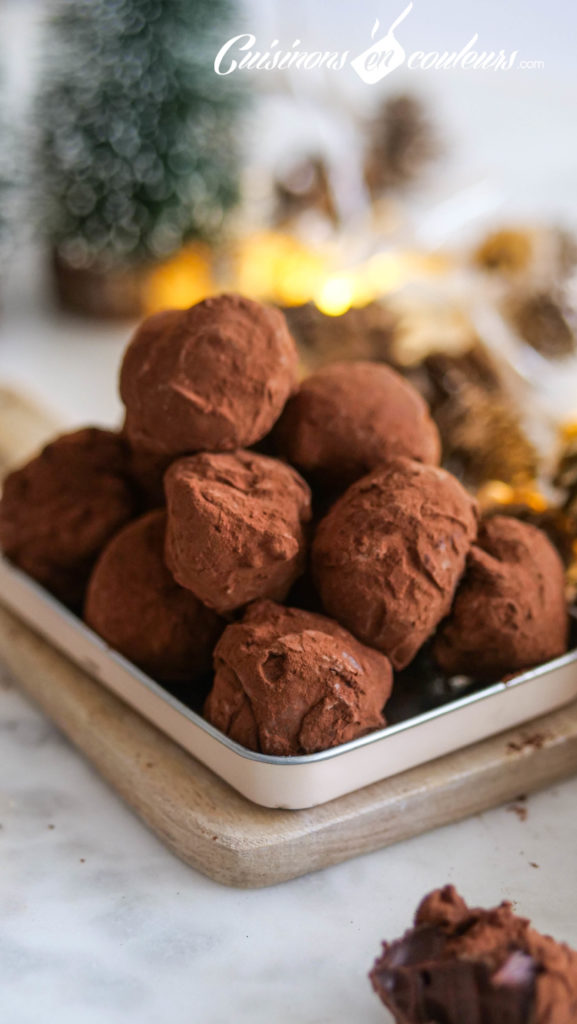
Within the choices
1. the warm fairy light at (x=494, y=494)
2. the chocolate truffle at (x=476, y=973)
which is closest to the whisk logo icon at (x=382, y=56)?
the warm fairy light at (x=494, y=494)

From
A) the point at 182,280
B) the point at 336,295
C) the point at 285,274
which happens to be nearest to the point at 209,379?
the point at 336,295

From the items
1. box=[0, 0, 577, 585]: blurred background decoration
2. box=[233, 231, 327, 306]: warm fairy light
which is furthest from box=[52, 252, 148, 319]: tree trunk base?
box=[233, 231, 327, 306]: warm fairy light

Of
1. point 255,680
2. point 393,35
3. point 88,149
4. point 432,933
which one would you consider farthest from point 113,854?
point 88,149

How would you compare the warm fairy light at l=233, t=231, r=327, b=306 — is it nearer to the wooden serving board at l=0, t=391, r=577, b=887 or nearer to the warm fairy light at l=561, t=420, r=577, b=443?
the warm fairy light at l=561, t=420, r=577, b=443

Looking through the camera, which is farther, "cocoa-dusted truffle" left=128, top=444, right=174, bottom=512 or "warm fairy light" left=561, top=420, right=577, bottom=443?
"warm fairy light" left=561, top=420, right=577, bottom=443

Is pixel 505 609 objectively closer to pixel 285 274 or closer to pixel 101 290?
pixel 285 274
